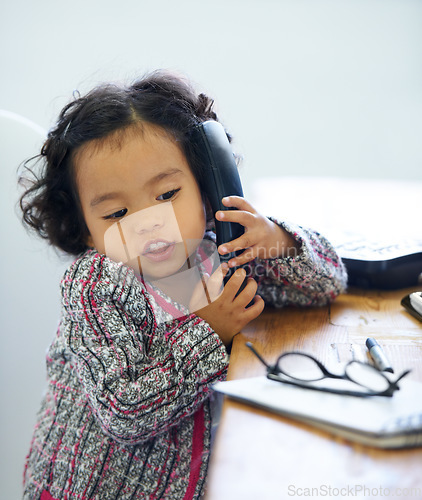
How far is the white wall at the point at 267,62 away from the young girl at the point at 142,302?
453 mm

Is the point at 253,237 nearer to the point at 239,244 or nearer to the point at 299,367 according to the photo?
the point at 239,244

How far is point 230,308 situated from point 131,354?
151 mm

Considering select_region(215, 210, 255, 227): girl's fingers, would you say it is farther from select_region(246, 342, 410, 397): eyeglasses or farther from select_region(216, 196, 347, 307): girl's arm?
select_region(246, 342, 410, 397): eyeglasses

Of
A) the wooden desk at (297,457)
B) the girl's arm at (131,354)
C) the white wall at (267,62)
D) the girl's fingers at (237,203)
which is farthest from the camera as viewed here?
the white wall at (267,62)

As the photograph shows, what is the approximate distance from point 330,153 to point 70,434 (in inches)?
41.2

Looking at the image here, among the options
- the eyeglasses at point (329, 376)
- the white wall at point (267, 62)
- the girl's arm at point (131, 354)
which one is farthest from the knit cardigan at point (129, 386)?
the white wall at point (267, 62)

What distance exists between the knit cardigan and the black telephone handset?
10 cm

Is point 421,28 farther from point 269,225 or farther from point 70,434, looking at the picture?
point 70,434

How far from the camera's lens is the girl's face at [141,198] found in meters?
0.71

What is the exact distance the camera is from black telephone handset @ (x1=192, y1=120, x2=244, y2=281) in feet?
2.43

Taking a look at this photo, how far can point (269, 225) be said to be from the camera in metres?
0.78

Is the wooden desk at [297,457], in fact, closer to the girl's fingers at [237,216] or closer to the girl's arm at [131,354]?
the girl's arm at [131,354]

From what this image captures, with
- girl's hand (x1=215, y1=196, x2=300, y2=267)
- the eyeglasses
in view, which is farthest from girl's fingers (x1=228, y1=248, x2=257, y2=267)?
the eyeglasses

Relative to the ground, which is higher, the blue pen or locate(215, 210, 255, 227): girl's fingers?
locate(215, 210, 255, 227): girl's fingers
